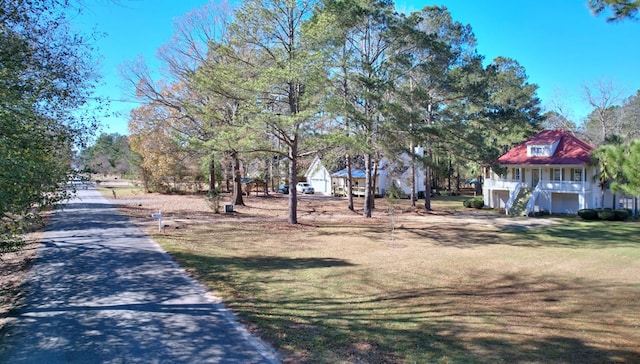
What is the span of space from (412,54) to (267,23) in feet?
31.2

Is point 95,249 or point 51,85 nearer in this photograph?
point 51,85

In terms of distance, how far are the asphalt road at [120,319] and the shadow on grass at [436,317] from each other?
1.82 feet

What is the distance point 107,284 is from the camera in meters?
8.08

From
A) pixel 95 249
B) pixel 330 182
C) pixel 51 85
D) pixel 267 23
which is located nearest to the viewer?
pixel 51 85

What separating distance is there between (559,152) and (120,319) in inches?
1263

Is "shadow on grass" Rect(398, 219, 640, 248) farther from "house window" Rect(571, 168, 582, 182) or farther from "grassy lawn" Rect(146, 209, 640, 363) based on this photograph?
"house window" Rect(571, 168, 582, 182)

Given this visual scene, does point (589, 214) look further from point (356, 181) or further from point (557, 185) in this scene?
point (356, 181)

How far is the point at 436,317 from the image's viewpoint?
7.05 m

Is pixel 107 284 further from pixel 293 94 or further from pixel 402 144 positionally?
pixel 402 144

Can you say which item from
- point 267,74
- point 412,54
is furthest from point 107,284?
point 412,54

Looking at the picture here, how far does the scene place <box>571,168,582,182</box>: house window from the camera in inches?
1117

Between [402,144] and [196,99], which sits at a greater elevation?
[196,99]

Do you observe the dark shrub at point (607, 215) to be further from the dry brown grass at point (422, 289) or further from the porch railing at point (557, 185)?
the dry brown grass at point (422, 289)

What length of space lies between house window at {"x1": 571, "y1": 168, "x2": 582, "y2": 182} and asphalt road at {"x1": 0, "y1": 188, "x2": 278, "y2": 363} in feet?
95.8
